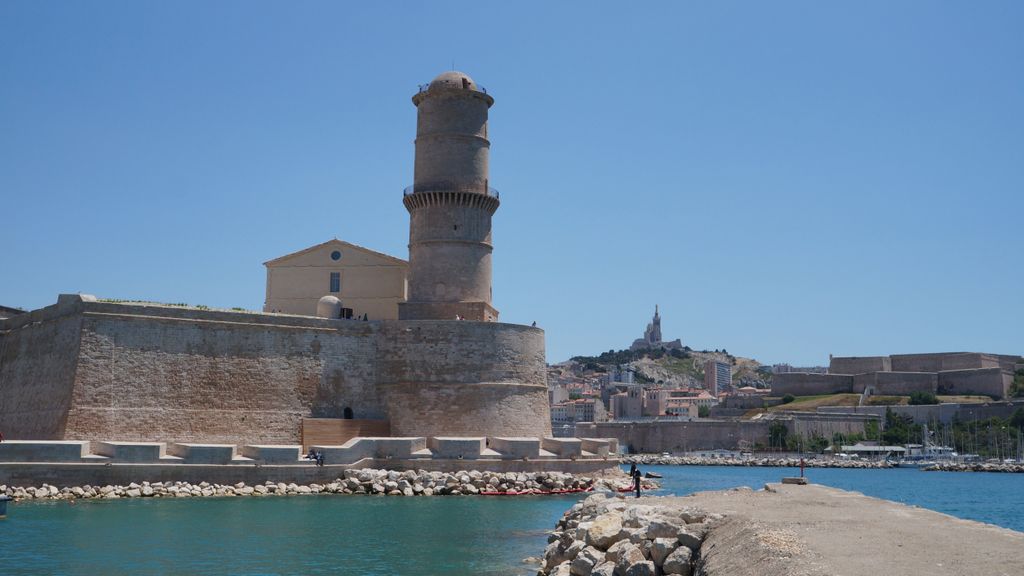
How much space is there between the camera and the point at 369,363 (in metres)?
27.3

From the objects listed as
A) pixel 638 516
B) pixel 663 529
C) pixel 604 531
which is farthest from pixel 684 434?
pixel 663 529

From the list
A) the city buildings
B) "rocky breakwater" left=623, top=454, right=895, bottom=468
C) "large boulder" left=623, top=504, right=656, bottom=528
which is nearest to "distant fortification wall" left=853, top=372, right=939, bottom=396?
"rocky breakwater" left=623, top=454, right=895, bottom=468

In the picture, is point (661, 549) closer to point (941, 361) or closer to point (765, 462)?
point (765, 462)

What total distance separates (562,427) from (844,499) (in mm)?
64597

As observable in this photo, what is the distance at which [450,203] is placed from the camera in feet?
95.8

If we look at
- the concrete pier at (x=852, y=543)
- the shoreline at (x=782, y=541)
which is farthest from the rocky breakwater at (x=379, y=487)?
the concrete pier at (x=852, y=543)

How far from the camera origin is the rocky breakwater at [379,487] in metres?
20.1

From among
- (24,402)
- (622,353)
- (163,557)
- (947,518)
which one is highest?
(622,353)

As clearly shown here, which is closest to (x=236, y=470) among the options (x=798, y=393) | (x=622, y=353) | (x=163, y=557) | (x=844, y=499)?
(x=163, y=557)

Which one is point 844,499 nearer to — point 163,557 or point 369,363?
point 163,557

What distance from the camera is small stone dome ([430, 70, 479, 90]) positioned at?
2930cm

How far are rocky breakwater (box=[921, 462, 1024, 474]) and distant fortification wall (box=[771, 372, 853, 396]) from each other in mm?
18147

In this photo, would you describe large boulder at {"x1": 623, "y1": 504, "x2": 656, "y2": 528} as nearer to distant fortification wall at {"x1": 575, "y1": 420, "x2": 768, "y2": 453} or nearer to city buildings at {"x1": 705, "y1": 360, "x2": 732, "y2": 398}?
distant fortification wall at {"x1": 575, "y1": 420, "x2": 768, "y2": 453}

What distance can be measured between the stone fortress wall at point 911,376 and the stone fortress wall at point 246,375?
52.4 meters
